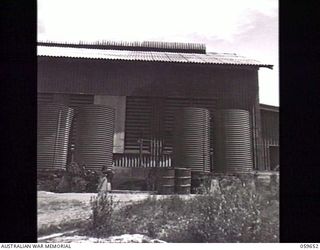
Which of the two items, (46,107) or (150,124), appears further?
(150,124)

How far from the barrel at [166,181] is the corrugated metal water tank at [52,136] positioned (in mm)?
3386

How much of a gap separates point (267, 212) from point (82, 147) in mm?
6492

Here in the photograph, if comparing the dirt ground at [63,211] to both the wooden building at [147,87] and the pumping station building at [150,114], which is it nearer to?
the pumping station building at [150,114]

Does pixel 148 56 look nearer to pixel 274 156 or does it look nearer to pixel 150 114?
pixel 150 114

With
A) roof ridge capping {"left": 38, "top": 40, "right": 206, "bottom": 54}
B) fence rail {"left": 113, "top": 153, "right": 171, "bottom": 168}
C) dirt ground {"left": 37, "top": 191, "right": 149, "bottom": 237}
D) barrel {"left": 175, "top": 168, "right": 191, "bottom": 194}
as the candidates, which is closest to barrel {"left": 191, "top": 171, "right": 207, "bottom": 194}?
barrel {"left": 175, "top": 168, "right": 191, "bottom": 194}

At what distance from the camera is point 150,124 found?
42.4ft

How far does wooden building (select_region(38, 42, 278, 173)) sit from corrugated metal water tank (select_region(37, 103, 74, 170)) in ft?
4.08

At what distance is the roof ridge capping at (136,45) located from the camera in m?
14.8

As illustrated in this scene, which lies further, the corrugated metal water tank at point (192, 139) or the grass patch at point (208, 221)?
the corrugated metal water tank at point (192, 139)

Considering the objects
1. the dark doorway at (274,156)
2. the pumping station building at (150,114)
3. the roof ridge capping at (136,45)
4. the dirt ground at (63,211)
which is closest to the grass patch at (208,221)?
the dirt ground at (63,211)

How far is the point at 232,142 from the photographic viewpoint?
1191 cm
